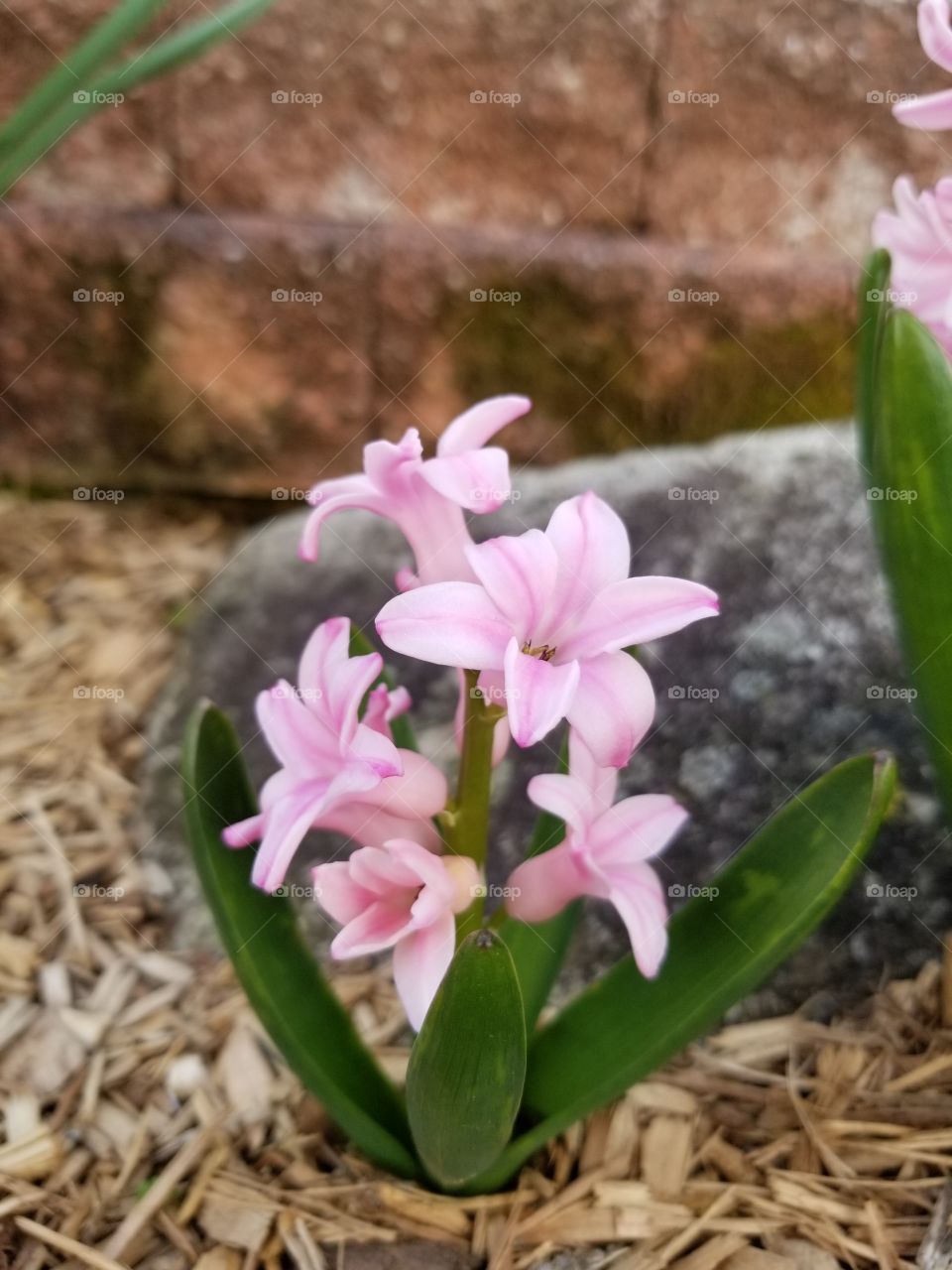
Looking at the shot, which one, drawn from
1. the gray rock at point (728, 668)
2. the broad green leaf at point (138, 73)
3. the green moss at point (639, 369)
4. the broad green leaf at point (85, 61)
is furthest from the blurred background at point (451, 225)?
the broad green leaf at point (85, 61)

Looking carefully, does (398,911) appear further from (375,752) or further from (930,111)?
(930,111)

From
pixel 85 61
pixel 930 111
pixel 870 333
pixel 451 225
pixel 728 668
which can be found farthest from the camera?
pixel 451 225

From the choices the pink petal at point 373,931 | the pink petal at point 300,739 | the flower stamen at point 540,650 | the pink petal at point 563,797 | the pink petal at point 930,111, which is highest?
the pink petal at point 930,111

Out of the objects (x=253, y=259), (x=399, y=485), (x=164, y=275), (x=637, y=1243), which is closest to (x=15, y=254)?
(x=164, y=275)

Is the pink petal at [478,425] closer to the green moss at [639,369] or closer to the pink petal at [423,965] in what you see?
the pink petal at [423,965]

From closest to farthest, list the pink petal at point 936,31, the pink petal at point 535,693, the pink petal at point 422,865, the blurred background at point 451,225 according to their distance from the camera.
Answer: the pink petal at point 535,693 < the pink petal at point 422,865 < the pink petal at point 936,31 < the blurred background at point 451,225

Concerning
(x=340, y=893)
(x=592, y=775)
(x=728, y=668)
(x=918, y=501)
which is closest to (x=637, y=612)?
(x=592, y=775)
